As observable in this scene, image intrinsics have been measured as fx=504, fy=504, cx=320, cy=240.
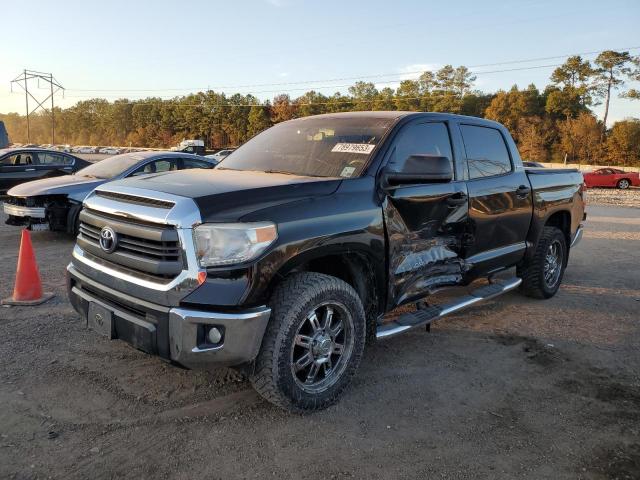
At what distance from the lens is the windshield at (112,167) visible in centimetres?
874

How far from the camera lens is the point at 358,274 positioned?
3.49m

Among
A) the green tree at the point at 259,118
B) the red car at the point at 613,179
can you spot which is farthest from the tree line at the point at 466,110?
the red car at the point at 613,179

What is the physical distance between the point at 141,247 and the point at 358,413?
170cm

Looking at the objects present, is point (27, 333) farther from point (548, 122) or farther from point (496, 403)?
point (548, 122)

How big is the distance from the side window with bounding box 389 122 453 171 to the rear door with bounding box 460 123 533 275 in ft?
1.00

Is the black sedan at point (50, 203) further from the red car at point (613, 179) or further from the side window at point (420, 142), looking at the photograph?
the red car at point (613, 179)

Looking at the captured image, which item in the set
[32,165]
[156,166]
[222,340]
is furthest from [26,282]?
[32,165]

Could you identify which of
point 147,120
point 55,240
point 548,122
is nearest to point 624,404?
point 55,240

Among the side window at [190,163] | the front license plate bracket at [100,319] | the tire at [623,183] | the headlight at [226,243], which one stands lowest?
the tire at [623,183]

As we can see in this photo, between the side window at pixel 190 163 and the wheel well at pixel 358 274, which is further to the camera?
the side window at pixel 190 163

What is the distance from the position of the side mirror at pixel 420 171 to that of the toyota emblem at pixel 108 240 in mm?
1820

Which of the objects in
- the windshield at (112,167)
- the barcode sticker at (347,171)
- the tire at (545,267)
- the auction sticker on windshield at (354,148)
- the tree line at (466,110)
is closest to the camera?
the barcode sticker at (347,171)

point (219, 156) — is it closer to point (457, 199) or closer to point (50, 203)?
point (50, 203)

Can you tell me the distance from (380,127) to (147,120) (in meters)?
118
